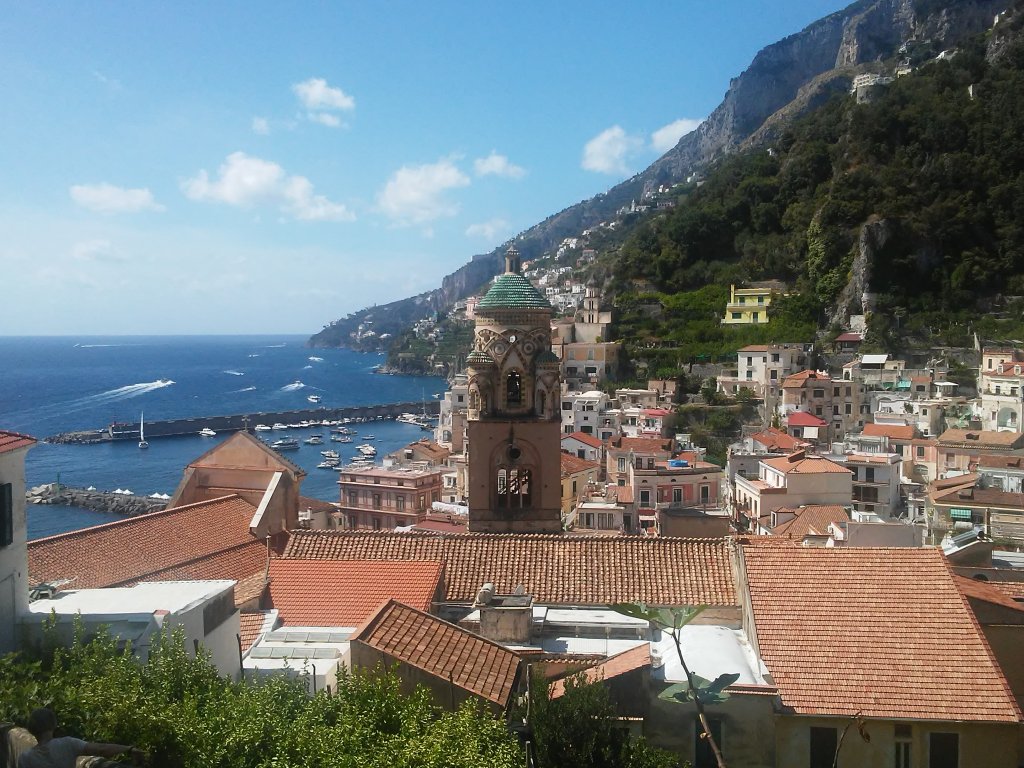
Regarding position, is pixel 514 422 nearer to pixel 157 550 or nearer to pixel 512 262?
pixel 512 262

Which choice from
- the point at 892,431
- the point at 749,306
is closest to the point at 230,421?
the point at 749,306

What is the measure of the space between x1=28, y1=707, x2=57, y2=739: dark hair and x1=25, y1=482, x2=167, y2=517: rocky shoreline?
52.0 meters

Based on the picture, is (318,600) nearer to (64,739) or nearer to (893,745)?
(64,739)

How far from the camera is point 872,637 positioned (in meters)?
8.28

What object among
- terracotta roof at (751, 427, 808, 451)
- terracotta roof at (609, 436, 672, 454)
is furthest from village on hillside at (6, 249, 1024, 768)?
terracotta roof at (609, 436, 672, 454)

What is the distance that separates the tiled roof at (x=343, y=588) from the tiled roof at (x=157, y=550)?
2280 mm

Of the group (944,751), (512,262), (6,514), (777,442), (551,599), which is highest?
(512,262)

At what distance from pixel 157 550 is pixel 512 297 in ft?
24.8

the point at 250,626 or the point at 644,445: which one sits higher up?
the point at 250,626

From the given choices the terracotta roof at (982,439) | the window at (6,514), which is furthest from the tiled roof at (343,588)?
the terracotta roof at (982,439)

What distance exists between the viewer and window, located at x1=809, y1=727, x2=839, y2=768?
7.36m

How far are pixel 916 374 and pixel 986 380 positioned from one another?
8.07 m

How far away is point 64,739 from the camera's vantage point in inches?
179

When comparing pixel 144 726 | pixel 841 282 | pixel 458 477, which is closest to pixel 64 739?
pixel 144 726
